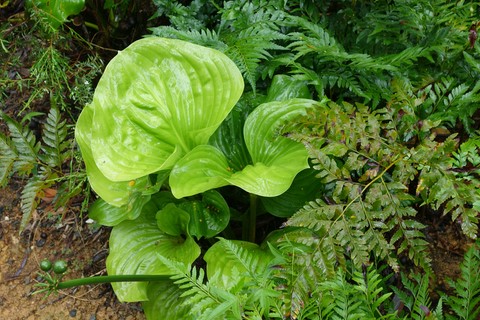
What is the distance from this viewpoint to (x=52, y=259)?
1.93 meters

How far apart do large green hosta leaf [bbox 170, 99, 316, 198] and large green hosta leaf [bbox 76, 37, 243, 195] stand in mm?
64

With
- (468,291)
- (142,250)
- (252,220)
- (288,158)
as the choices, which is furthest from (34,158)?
(468,291)

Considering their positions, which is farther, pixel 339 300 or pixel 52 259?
pixel 52 259

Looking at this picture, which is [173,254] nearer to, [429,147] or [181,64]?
[181,64]

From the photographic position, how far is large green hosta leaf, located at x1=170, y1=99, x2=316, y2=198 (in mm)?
1388

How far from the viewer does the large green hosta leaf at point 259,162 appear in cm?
139

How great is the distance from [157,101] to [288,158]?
407 millimetres

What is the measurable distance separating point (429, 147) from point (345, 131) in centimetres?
21

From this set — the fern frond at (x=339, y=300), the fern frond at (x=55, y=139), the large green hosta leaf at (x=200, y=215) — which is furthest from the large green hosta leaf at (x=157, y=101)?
the fern frond at (x=339, y=300)

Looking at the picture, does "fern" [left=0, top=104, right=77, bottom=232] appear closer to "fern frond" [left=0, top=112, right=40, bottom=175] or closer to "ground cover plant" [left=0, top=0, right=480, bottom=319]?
"fern frond" [left=0, top=112, right=40, bottom=175]

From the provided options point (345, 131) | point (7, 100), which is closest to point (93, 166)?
point (345, 131)

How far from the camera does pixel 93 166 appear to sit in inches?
62.7

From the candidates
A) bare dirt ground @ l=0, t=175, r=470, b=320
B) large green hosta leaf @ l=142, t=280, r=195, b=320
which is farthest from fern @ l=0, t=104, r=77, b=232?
large green hosta leaf @ l=142, t=280, r=195, b=320

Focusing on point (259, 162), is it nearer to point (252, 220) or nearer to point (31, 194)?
point (252, 220)
